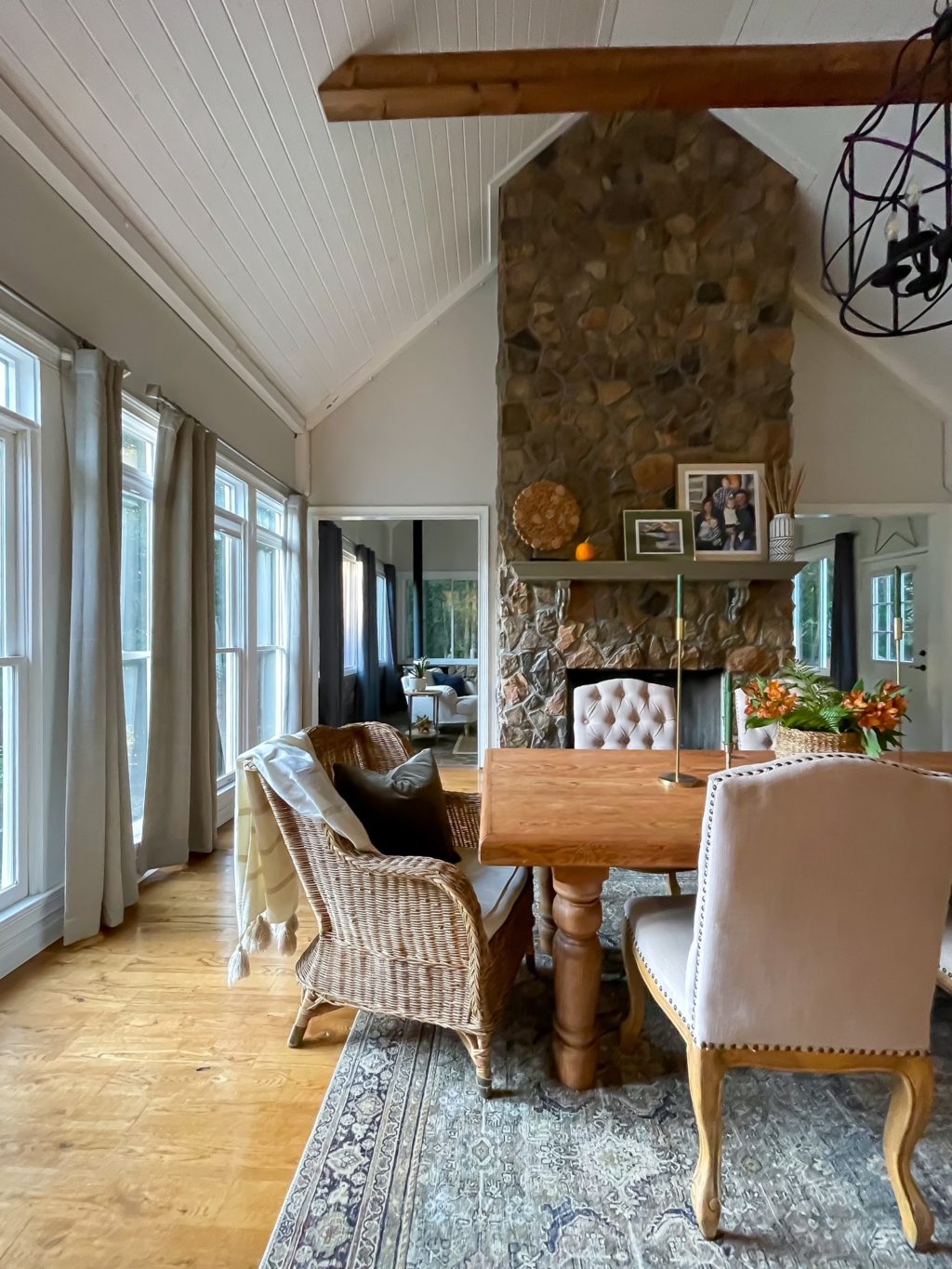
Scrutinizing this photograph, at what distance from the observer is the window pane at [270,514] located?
14.0 ft

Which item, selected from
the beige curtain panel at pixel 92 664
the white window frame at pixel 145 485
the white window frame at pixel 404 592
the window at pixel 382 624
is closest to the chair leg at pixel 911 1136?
the beige curtain panel at pixel 92 664

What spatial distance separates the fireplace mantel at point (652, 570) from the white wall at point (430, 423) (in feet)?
3.29

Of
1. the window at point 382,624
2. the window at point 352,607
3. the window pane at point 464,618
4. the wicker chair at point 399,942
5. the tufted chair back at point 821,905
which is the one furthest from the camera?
the window pane at point 464,618

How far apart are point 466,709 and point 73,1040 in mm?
5093

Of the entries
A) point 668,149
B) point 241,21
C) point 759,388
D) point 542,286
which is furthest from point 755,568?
point 241,21

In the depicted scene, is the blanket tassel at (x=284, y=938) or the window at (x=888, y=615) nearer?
the blanket tassel at (x=284, y=938)

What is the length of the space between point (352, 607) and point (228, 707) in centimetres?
310

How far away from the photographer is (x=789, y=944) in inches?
43.7

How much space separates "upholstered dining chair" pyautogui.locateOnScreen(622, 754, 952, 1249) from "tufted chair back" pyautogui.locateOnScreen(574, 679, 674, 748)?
147 centimetres

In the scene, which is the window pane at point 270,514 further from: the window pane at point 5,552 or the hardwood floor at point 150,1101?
the hardwood floor at point 150,1101

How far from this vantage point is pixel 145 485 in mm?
2850

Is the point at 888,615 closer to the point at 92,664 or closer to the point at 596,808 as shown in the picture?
the point at 596,808

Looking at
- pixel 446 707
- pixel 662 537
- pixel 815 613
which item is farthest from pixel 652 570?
pixel 815 613

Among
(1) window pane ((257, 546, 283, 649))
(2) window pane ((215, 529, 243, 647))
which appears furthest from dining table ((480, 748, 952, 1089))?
(1) window pane ((257, 546, 283, 649))
